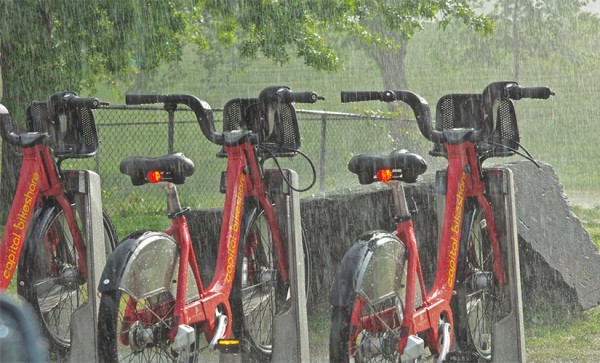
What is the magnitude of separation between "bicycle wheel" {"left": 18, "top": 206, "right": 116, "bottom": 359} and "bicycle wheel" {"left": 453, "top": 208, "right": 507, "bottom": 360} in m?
1.73

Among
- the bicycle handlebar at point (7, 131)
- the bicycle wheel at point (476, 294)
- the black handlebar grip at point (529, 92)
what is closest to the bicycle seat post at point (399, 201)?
the bicycle wheel at point (476, 294)

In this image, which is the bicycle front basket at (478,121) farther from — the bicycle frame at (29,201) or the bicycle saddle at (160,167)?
the bicycle frame at (29,201)

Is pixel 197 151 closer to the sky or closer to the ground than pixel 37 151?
closer to the ground

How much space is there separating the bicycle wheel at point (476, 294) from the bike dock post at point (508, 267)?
0.20 feet

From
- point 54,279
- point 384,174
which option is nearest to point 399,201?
point 384,174

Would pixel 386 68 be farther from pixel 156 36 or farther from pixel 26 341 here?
pixel 26 341

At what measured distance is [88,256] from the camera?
5.66 meters

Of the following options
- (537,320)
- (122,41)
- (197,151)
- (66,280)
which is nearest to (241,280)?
(66,280)

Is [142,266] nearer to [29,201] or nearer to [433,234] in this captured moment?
[29,201]

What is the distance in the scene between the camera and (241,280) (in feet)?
18.7

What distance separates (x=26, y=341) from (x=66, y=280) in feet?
13.1

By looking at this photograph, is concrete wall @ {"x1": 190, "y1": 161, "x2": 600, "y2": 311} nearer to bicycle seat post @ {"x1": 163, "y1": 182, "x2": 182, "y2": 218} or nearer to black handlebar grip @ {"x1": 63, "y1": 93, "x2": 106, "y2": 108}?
black handlebar grip @ {"x1": 63, "y1": 93, "x2": 106, "y2": 108}

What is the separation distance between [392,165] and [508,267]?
1.06m

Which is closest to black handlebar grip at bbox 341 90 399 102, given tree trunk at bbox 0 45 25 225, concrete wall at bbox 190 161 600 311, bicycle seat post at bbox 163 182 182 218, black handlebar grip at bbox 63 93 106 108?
bicycle seat post at bbox 163 182 182 218
